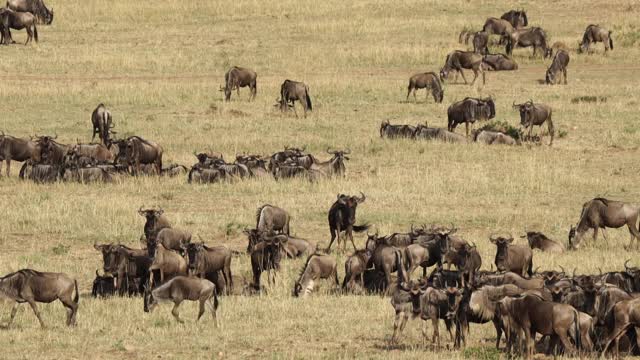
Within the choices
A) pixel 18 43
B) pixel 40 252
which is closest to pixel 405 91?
pixel 18 43

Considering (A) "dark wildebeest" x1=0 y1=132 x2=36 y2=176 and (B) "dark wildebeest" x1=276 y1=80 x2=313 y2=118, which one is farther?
(B) "dark wildebeest" x1=276 y1=80 x2=313 y2=118

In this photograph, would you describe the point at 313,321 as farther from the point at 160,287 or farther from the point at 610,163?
the point at 610,163

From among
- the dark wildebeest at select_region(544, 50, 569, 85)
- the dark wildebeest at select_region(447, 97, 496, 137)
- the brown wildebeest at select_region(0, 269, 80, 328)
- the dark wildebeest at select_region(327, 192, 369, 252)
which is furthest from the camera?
the dark wildebeest at select_region(544, 50, 569, 85)

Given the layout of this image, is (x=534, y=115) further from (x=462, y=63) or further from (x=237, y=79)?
(x=462, y=63)

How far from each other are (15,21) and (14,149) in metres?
22.3

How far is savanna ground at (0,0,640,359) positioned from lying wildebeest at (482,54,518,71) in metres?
0.65

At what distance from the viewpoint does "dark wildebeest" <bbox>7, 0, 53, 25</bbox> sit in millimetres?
56156

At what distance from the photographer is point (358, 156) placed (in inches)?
1270

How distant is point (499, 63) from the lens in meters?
47.2

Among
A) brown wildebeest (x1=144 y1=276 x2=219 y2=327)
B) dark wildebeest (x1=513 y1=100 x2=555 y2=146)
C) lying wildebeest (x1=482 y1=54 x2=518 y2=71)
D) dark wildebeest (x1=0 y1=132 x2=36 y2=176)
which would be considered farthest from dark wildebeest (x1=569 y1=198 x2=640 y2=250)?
lying wildebeest (x1=482 y1=54 x2=518 y2=71)

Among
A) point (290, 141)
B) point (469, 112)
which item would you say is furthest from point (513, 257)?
point (469, 112)

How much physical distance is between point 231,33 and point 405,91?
14208 millimetres

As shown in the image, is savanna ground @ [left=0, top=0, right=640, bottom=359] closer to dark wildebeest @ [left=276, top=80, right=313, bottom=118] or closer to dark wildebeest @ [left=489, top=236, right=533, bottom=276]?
dark wildebeest @ [left=276, top=80, right=313, bottom=118]

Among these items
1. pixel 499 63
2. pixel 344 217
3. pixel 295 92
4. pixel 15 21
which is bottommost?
pixel 344 217
